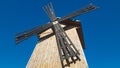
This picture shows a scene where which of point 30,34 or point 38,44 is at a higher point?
point 30,34

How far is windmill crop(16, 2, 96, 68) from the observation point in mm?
13586

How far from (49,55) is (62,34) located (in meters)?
1.61

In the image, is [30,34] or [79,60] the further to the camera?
[30,34]

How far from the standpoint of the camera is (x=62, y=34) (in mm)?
15195

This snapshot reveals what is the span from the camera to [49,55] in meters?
14.4

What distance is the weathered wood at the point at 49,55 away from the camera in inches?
538

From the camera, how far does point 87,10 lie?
55.9 ft

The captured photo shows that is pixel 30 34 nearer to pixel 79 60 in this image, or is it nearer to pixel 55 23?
pixel 55 23

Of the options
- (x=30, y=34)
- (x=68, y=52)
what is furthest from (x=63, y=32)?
(x=30, y=34)

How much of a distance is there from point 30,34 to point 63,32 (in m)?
2.94

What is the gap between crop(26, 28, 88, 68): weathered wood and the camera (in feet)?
44.9

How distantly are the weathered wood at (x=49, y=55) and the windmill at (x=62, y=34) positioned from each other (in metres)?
0.32

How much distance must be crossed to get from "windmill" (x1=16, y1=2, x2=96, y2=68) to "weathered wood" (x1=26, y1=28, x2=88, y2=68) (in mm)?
316

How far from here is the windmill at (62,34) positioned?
44.6 feet
